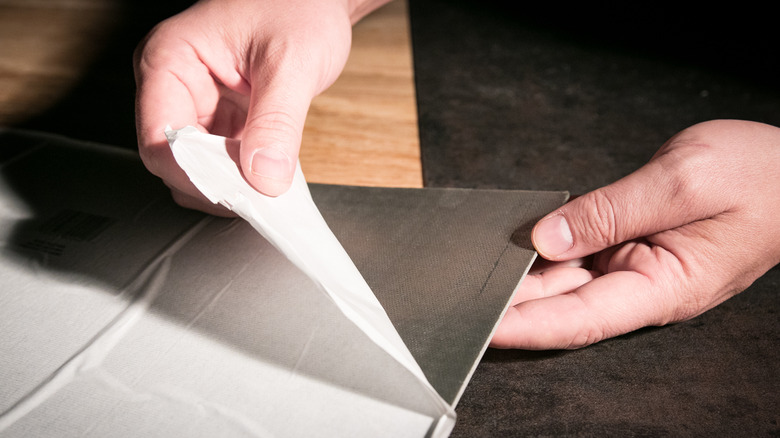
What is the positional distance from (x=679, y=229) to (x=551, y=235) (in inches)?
5.0

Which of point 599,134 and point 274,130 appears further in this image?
point 599,134

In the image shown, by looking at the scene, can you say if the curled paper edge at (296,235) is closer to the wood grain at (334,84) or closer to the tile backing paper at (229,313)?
the tile backing paper at (229,313)

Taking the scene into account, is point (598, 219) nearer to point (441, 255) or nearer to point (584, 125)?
point (441, 255)

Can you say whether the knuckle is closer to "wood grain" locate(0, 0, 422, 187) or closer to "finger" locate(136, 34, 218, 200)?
"wood grain" locate(0, 0, 422, 187)

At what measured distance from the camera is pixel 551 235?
1.68 feet

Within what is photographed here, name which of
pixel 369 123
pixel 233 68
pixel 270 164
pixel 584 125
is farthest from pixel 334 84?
pixel 270 164

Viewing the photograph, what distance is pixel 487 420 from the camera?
42 centimetres

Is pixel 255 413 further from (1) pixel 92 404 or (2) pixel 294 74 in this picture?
(2) pixel 294 74

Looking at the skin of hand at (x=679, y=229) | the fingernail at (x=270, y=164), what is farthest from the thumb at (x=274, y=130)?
the skin of hand at (x=679, y=229)

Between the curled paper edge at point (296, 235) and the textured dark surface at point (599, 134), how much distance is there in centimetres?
8

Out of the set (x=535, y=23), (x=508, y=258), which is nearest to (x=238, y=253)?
(x=508, y=258)

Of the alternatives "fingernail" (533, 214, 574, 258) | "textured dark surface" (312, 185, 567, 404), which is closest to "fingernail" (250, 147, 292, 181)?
"textured dark surface" (312, 185, 567, 404)

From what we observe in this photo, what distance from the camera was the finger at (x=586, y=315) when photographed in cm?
46

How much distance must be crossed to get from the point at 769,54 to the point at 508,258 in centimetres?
77
